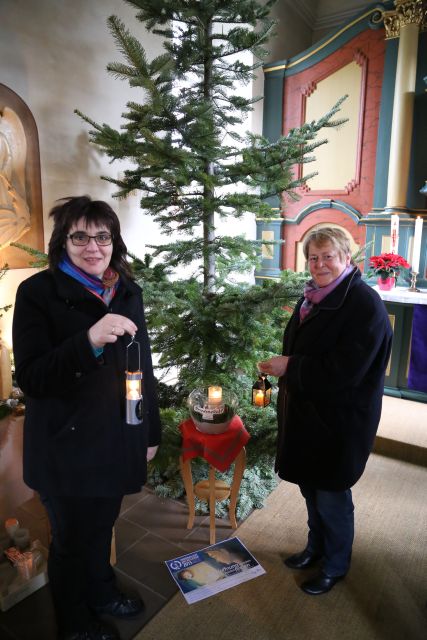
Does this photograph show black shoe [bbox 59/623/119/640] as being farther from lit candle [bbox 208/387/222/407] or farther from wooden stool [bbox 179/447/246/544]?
lit candle [bbox 208/387/222/407]

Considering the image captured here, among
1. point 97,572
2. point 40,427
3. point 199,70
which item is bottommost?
point 97,572

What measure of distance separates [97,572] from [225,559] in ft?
2.48

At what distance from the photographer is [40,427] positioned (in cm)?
140

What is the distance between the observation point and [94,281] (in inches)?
56.8

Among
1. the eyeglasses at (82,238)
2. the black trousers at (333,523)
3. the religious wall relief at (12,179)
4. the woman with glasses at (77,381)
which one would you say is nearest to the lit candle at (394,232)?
the black trousers at (333,523)

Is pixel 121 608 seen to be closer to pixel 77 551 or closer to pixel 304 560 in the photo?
pixel 77 551

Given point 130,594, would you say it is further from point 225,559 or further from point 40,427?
point 40,427

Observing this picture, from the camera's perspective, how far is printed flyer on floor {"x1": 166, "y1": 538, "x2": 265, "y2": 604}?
2.01m

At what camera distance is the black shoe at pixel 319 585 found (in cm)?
197

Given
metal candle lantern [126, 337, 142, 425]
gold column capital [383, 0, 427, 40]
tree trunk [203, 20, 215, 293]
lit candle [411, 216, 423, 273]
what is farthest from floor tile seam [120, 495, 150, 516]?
gold column capital [383, 0, 427, 40]

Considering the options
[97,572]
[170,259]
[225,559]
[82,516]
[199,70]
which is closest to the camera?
[82,516]

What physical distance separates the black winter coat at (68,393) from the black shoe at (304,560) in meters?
1.11

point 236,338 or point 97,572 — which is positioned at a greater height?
point 236,338

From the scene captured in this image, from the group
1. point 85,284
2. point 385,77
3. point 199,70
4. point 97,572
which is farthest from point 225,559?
point 385,77
